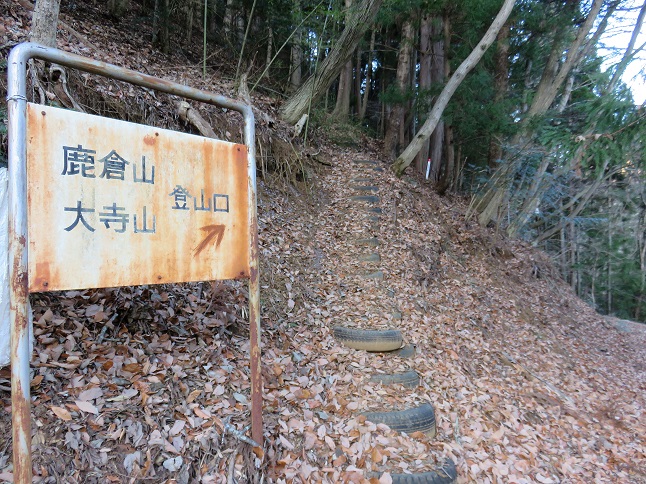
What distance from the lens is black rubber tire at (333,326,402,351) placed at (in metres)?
4.57

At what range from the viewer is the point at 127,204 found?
1975 mm

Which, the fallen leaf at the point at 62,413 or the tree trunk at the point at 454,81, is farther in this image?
the tree trunk at the point at 454,81

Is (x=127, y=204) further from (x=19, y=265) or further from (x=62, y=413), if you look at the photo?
(x=62, y=413)

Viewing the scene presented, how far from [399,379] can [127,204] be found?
3.31m

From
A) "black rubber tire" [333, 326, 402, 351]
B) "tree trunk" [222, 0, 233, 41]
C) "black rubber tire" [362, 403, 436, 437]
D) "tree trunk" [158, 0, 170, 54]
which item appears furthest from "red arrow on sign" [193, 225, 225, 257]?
"tree trunk" [222, 0, 233, 41]

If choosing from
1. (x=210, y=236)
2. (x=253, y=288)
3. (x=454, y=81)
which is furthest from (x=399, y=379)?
(x=454, y=81)

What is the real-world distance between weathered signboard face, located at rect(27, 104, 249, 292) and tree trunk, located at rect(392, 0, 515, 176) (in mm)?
8401

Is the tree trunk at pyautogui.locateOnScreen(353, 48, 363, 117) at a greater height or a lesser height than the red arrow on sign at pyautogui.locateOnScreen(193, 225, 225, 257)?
greater

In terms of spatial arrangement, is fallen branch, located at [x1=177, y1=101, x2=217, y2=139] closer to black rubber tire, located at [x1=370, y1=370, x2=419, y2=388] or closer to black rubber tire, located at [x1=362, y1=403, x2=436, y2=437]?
black rubber tire, located at [x1=370, y1=370, x2=419, y2=388]

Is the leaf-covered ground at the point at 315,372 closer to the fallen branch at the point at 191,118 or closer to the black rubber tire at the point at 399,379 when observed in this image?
the black rubber tire at the point at 399,379

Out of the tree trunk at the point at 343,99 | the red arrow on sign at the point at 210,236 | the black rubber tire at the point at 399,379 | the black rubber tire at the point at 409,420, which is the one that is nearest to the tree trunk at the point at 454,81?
the tree trunk at the point at 343,99

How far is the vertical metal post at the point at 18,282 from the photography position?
5.29 ft

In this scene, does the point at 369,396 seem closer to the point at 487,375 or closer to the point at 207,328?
the point at 207,328

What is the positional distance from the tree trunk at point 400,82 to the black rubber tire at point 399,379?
9.20 metres
